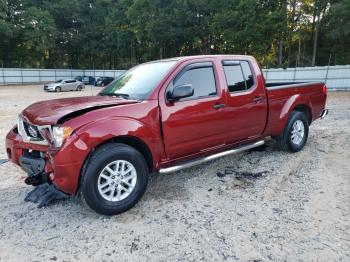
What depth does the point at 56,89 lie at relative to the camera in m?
28.8

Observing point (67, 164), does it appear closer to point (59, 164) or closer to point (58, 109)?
point (59, 164)

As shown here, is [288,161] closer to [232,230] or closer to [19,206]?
[232,230]

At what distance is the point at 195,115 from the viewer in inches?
162

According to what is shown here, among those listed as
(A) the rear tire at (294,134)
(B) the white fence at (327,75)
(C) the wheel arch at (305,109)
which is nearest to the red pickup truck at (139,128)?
(A) the rear tire at (294,134)

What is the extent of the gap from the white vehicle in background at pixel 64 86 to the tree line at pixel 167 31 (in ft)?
50.0

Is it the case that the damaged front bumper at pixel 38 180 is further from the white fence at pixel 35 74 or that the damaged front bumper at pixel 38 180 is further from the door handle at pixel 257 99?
the white fence at pixel 35 74

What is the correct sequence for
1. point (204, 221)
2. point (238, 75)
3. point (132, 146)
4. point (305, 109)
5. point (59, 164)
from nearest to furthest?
point (59, 164) < point (204, 221) < point (132, 146) < point (238, 75) < point (305, 109)

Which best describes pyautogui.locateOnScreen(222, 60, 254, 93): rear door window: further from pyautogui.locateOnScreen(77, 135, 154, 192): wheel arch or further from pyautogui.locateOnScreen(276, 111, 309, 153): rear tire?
pyautogui.locateOnScreen(77, 135, 154, 192): wheel arch

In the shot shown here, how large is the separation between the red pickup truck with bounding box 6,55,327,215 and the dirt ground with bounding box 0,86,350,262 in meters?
0.32

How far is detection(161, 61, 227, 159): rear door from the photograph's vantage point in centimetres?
393

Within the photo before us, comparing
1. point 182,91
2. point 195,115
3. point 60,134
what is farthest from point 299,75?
point 60,134

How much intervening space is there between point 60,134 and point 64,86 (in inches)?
1121

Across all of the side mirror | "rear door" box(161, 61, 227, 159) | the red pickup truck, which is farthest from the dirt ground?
the side mirror

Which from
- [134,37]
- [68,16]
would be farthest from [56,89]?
[68,16]
